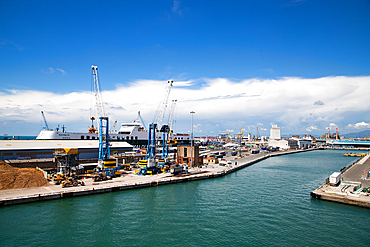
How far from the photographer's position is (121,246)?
19.7m

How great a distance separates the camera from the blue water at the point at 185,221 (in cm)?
2080

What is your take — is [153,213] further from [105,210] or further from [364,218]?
[364,218]

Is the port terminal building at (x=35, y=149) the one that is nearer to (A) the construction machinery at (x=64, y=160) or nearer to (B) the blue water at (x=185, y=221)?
(A) the construction machinery at (x=64, y=160)

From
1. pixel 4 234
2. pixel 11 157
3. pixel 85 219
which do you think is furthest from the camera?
pixel 11 157

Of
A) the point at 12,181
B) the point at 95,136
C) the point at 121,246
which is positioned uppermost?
the point at 95,136

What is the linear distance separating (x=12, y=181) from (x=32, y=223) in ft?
47.3

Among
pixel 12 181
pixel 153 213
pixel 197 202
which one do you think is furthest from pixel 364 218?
pixel 12 181

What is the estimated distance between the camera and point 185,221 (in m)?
25.2

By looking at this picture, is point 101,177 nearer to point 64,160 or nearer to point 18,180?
point 64,160

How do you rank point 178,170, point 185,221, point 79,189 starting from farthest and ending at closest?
1. point 178,170
2. point 79,189
3. point 185,221

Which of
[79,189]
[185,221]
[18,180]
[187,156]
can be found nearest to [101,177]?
[79,189]

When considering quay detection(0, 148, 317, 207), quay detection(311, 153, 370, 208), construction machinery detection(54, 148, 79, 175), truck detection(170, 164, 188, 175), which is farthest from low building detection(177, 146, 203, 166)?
quay detection(311, 153, 370, 208)

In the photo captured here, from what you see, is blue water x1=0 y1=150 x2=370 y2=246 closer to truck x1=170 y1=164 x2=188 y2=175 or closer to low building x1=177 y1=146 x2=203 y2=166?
truck x1=170 y1=164 x2=188 y2=175

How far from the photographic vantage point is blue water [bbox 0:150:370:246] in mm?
20797
